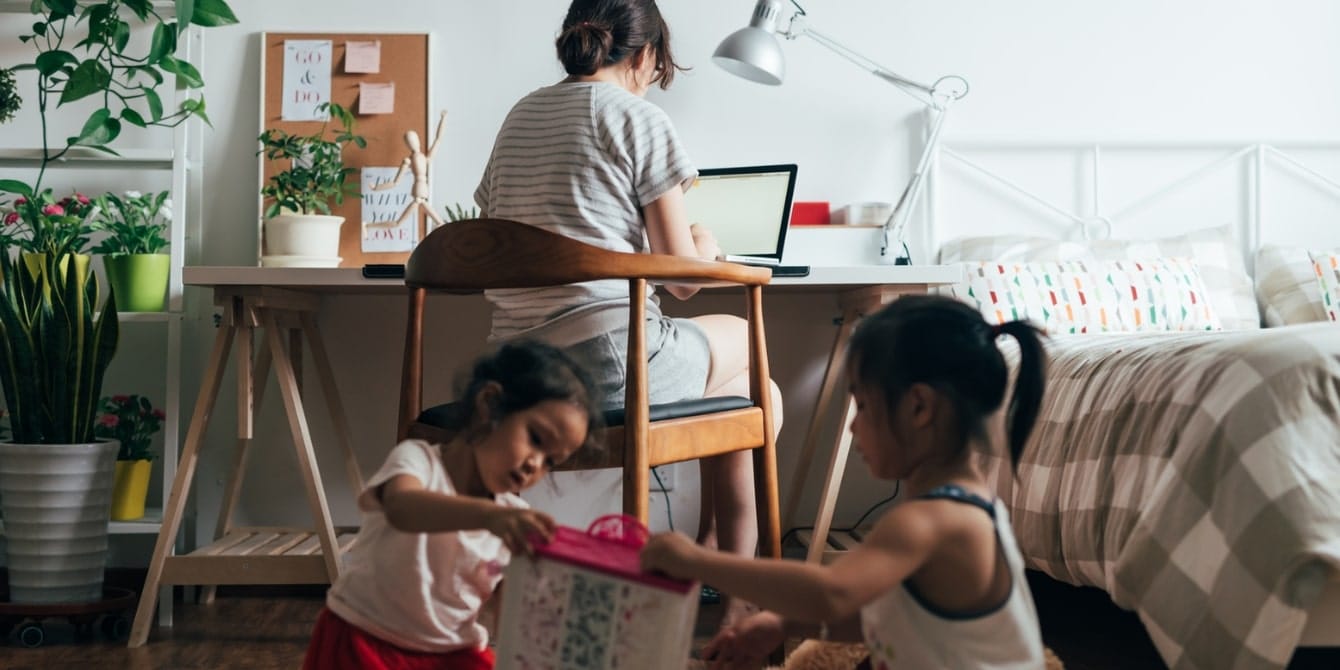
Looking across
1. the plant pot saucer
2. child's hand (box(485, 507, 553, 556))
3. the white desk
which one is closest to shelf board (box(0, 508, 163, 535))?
the white desk

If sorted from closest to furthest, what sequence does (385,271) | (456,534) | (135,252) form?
(456,534), (385,271), (135,252)

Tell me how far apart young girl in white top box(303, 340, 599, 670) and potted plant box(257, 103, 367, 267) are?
126 cm

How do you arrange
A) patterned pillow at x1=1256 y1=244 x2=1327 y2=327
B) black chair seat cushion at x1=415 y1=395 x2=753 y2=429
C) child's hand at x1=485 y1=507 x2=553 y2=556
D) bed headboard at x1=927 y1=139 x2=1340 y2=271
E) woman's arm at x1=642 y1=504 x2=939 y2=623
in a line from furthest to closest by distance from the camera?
bed headboard at x1=927 y1=139 x2=1340 y2=271 < patterned pillow at x1=1256 y1=244 x2=1327 y2=327 < black chair seat cushion at x1=415 y1=395 x2=753 y2=429 < child's hand at x1=485 y1=507 x2=553 y2=556 < woman's arm at x1=642 y1=504 x2=939 y2=623

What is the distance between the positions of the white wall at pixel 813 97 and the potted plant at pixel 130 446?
178mm

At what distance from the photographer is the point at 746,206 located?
2588mm

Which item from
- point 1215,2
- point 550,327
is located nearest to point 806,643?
point 550,327

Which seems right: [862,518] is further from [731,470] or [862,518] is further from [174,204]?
[174,204]

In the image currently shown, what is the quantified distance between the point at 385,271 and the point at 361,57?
83 centimetres

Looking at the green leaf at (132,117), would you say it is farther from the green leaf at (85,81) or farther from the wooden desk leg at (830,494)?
the wooden desk leg at (830,494)

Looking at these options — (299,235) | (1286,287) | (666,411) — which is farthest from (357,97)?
(1286,287)

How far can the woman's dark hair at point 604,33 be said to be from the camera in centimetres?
181

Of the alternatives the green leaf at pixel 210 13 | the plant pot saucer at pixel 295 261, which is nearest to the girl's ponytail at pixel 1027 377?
the plant pot saucer at pixel 295 261

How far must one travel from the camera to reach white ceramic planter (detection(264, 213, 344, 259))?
8.11 feet

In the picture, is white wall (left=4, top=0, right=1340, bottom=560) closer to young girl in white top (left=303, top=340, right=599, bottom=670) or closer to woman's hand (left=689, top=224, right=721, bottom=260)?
woman's hand (left=689, top=224, right=721, bottom=260)
